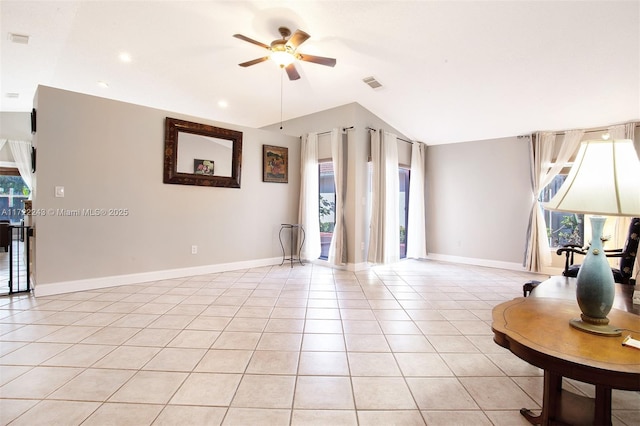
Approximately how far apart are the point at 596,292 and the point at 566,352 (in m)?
0.37

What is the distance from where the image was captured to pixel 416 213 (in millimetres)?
6195

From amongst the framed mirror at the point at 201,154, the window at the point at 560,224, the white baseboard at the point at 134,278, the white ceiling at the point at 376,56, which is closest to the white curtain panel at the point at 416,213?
the white ceiling at the point at 376,56

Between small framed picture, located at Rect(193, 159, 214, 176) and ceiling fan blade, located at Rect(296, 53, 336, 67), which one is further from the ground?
ceiling fan blade, located at Rect(296, 53, 336, 67)

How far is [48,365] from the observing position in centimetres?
200

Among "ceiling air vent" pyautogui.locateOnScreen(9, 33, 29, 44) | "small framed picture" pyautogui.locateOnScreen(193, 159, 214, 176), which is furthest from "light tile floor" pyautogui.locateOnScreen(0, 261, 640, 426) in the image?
"ceiling air vent" pyautogui.locateOnScreen(9, 33, 29, 44)

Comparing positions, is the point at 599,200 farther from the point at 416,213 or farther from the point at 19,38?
the point at 19,38

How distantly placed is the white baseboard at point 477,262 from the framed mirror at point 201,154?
14.8ft

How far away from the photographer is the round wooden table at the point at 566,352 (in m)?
1.00

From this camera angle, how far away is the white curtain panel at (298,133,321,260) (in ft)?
17.9

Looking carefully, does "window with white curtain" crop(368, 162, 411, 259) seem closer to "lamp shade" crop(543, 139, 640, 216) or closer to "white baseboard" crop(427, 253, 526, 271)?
"white baseboard" crop(427, 253, 526, 271)

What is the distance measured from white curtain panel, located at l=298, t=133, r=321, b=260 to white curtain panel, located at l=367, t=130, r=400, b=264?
1.05 meters

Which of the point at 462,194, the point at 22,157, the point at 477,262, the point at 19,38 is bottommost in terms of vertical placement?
the point at 477,262

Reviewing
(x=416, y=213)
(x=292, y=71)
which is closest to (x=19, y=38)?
(x=292, y=71)

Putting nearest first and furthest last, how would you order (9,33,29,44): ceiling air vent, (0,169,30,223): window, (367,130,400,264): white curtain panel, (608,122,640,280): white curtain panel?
(9,33,29,44): ceiling air vent, (608,122,640,280): white curtain panel, (367,130,400,264): white curtain panel, (0,169,30,223): window
